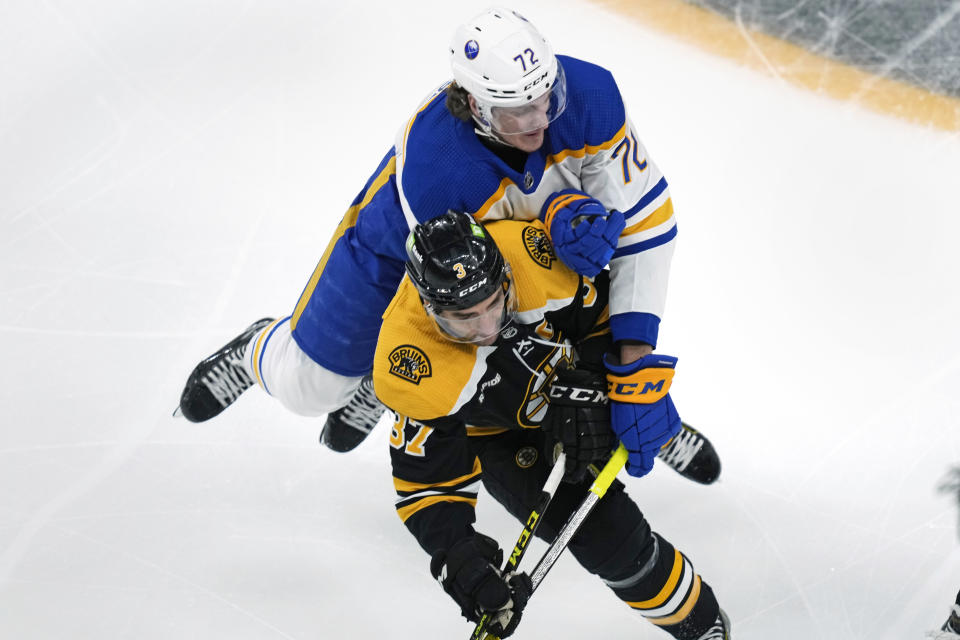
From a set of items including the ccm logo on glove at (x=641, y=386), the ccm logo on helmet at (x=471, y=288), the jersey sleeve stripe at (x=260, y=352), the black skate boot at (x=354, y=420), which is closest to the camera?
the ccm logo on helmet at (x=471, y=288)

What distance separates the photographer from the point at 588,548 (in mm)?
2848

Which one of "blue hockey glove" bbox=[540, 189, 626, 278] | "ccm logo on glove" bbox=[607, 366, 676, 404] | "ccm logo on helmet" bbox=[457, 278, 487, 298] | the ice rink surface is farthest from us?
the ice rink surface

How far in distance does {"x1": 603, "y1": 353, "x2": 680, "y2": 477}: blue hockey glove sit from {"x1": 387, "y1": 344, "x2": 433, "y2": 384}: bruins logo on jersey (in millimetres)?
529

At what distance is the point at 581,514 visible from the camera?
107 inches

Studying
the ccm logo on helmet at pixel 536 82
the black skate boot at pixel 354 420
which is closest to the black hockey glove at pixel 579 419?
the ccm logo on helmet at pixel 536 82

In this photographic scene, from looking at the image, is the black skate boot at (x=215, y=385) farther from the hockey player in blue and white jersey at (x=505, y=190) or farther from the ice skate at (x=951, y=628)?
the ice skate at (x=951, y=628)

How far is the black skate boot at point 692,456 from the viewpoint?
3543 mm

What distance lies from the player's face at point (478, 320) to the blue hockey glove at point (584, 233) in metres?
0.20

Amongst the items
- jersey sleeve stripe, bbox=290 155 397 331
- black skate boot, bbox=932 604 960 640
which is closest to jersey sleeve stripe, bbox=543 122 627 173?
jersey sleeve stripe, bbox=290 155 397 331

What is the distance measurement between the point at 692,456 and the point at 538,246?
1.28 metres

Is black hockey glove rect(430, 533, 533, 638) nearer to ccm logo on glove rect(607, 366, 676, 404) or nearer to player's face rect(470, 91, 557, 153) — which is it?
ccm logo on glove rect(607, 366, 676, 404)

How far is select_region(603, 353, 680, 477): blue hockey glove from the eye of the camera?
8.91 feet

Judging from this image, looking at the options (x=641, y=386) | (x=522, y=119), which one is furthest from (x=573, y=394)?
(x=522, y=119)

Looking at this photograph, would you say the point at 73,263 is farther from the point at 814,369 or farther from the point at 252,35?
the point at 814,369
